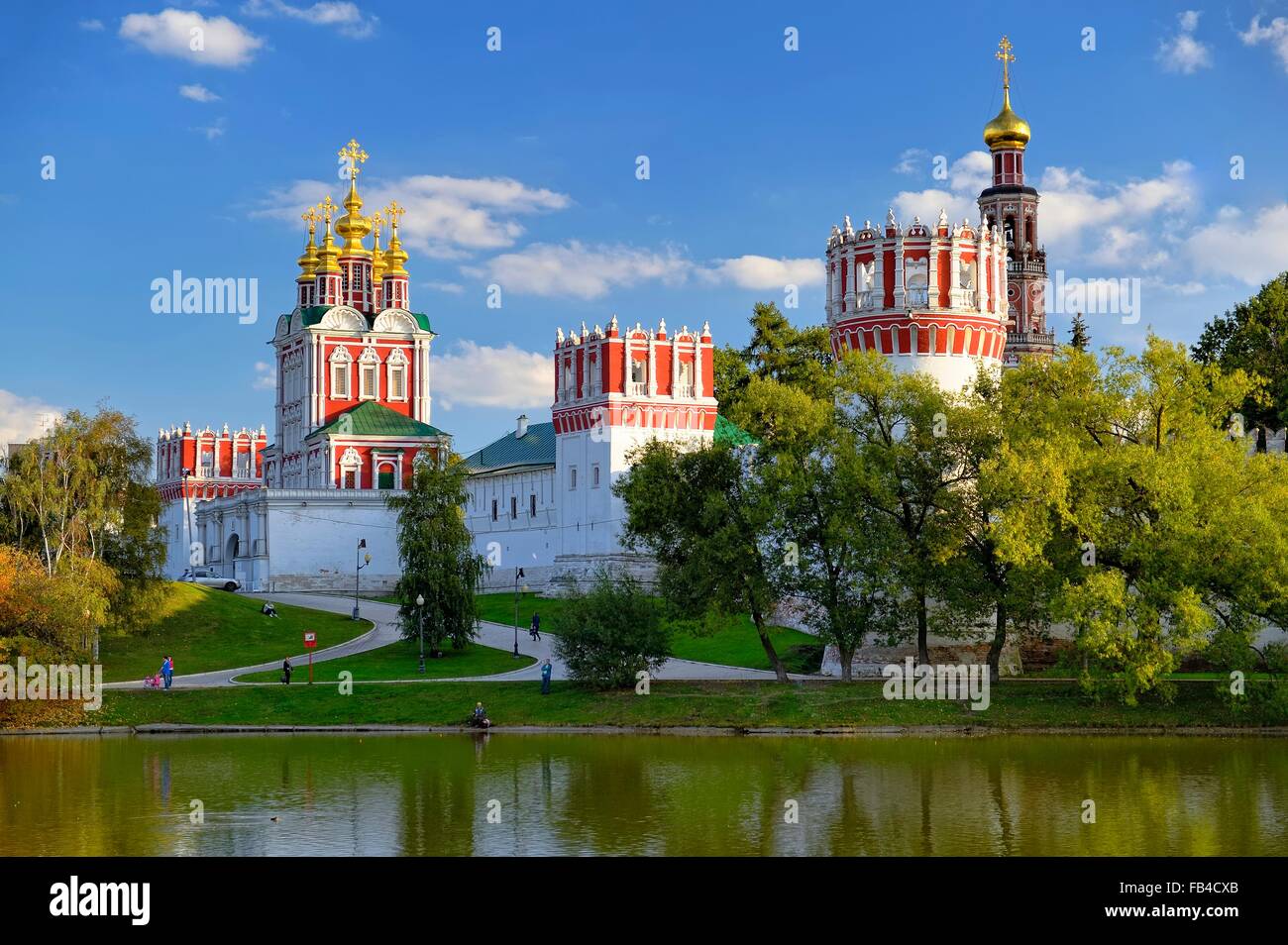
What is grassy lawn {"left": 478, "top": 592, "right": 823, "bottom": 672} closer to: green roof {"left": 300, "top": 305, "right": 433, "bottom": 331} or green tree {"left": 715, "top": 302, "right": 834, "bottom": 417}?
green tree {"left": 715, "top": 302, "right": 834, "bottom": 417}

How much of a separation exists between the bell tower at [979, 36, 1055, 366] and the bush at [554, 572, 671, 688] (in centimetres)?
5799

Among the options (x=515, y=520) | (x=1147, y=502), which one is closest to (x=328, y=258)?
→ (x=515, y=520)

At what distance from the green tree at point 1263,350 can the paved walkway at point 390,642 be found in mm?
23836

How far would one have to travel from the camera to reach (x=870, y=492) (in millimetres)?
48312

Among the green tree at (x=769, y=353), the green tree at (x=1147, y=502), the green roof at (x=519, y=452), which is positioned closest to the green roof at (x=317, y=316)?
the green roof at (x=519, y=452)

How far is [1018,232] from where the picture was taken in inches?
4173

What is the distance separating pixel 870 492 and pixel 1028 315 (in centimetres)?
6360

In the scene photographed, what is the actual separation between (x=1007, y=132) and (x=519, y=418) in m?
35.0

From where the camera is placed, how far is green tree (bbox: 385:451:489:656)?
60.7 metres

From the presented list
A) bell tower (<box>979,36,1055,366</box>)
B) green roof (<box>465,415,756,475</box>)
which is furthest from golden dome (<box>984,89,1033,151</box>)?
green roof (<box>465,415,756,475</box>)

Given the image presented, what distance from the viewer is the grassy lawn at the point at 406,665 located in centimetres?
5634
